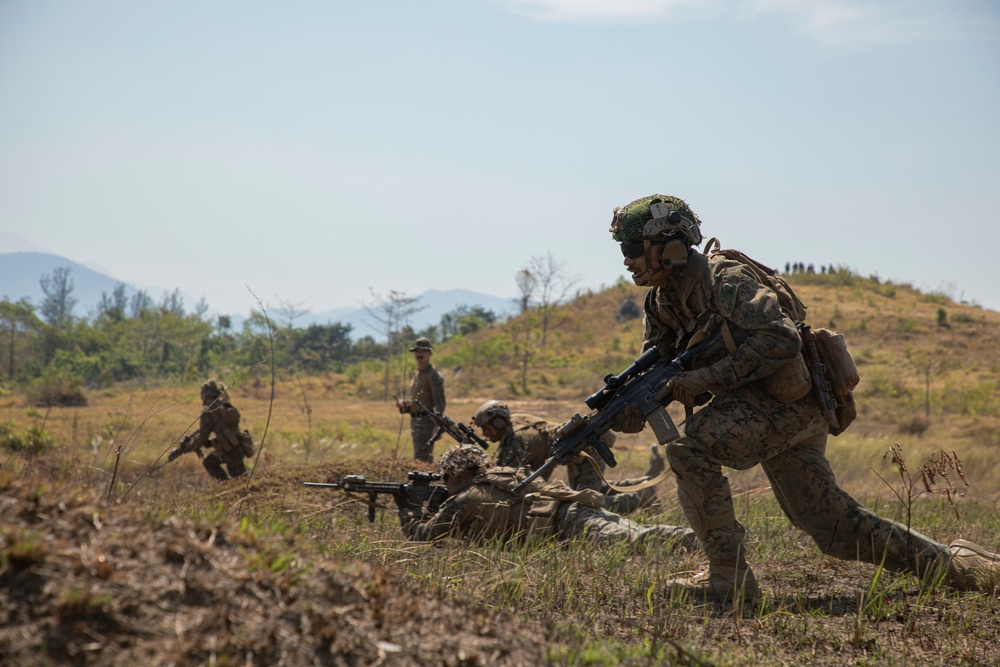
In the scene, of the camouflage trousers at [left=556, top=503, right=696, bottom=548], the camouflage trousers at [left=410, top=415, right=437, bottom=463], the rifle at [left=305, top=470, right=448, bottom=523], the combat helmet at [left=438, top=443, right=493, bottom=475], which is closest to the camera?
the camouflage trousers at [left=556, top=503, right=696, bottom=548]

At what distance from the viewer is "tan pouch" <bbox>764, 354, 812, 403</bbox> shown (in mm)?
3883

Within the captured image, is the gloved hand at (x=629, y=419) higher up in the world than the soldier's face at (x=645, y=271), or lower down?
lower down

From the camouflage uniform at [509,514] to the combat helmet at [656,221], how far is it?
1.76 meters

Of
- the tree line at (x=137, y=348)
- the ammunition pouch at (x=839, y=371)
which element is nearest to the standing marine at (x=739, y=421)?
the ammunition pouch at (x=839, y=371)

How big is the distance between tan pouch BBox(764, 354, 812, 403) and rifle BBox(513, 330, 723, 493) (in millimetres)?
298

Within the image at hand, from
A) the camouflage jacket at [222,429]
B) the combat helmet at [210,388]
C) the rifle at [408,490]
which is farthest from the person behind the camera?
the combat helmet at [210,388]

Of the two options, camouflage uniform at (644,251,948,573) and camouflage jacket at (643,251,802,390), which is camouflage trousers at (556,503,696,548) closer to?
camouflage uniform at (644,251,948,573)

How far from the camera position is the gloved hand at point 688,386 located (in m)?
3.92

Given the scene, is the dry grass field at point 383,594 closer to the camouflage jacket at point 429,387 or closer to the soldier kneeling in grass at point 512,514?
the soldier kneeling in grass at point 512,514

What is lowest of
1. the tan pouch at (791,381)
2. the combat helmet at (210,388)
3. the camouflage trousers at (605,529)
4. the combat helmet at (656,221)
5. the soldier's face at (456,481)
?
the camouflage trousers at (605,529)

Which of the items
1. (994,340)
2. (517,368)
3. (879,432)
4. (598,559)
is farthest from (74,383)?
(994,340)

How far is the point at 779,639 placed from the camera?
3.53 meters

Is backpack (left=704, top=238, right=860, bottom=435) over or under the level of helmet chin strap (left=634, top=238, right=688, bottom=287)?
under

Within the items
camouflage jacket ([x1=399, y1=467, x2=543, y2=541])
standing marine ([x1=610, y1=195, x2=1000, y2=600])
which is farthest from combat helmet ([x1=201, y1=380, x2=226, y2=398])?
standing marine ([x1=610, y1=195, x2=1000, y2=600])
